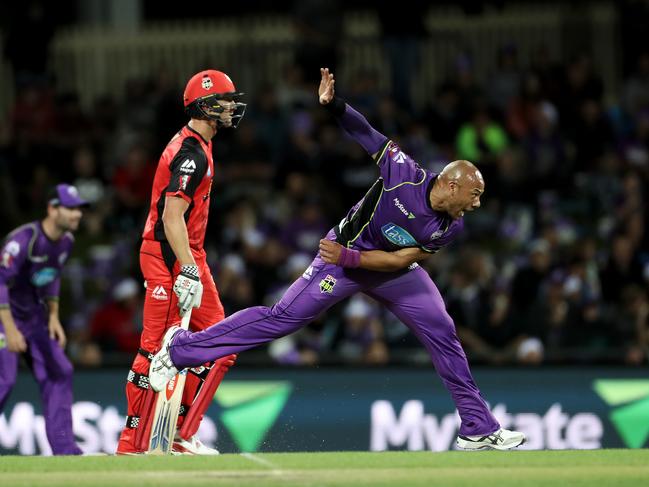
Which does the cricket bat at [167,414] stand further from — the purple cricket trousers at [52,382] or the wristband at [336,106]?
the purple cricket trousers at [52,382]

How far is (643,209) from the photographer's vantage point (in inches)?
597

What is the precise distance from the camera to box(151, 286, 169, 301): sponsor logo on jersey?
9414 millimetres

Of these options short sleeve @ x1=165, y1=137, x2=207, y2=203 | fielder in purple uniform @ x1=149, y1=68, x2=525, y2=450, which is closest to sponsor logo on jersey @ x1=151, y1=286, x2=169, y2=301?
fielder in purple uniform @ x1=149, y1=68, x2=525, y2=450

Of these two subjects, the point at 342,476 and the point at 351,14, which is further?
the point at 351,14

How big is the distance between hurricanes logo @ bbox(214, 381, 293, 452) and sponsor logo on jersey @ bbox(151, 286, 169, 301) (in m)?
2.68

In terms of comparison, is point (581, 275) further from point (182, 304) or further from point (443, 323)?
point (182, 304)

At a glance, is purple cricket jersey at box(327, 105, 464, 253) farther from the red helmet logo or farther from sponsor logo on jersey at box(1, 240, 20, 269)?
sponsor logo on jersey at box(1, 240, 20, 269)

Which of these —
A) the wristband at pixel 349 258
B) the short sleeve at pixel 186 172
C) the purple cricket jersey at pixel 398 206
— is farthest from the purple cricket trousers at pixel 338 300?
the short sleeve at pixel 186 172

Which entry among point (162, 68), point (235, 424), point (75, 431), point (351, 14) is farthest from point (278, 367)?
point (351, 14)

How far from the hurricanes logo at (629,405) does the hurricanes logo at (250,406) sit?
279cm

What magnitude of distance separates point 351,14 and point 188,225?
11559 mm

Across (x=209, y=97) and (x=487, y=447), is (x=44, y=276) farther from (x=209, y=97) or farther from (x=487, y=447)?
(x=487, y=447)

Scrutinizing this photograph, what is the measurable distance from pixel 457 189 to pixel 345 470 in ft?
6.44

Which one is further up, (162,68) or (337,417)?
(162,68)
